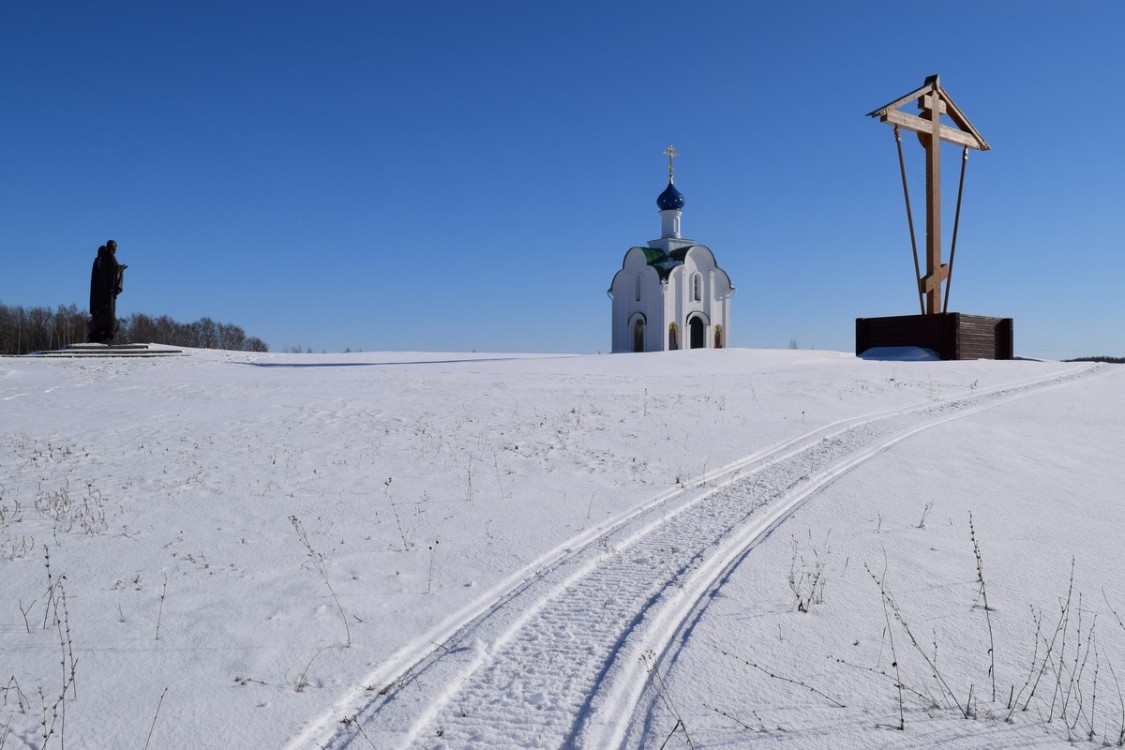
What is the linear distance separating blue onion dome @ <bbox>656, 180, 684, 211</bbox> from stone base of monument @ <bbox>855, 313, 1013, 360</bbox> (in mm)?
14554

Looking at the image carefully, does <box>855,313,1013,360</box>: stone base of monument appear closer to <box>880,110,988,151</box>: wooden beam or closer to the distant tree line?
<box>880,110,988,151</box>: wooden beam

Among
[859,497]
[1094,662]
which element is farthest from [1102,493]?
[1094,662]

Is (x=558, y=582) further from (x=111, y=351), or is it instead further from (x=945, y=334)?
(x=111, y=351)

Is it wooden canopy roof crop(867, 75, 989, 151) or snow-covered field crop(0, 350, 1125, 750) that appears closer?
snow-covered field crop(0, 350, 1125, 750)

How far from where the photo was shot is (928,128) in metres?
23.6

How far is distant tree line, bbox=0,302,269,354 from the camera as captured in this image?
53.8 metres

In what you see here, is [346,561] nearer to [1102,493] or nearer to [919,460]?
[919,460]

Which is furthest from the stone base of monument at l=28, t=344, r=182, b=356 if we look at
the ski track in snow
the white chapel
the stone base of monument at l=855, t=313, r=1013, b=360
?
Result: the stone base of monument at l=855, t=313, r=1013, b=360

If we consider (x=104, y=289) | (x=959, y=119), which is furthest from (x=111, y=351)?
(x=959, y=119)

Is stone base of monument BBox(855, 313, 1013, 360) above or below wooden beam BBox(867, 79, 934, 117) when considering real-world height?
below

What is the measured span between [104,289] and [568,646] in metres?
26.7

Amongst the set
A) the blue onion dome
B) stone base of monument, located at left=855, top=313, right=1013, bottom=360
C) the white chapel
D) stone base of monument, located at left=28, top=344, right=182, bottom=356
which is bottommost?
stone base of monument, located at left=28, top=344, right=182, bottom=356

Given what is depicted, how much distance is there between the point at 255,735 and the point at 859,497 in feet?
19.8

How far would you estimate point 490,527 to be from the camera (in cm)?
674
